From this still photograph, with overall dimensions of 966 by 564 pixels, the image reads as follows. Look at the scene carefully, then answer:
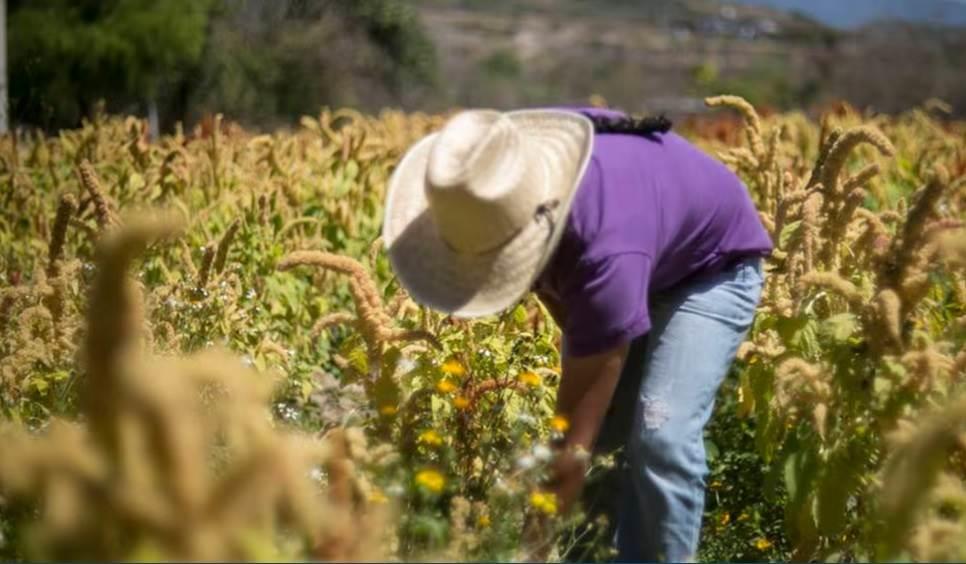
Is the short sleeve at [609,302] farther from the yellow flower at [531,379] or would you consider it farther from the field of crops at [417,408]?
the yellow flower at [531,379]

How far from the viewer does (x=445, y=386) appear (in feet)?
12.4

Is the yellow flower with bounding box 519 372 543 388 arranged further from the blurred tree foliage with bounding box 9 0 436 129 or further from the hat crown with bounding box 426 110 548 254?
the blurred tree foliage with bounding box 9 0 436 129

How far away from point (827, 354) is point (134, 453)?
2.06m

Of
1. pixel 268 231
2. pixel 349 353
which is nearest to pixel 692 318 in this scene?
pixel 349 353

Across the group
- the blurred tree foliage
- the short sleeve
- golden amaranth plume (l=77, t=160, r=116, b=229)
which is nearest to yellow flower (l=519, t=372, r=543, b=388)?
the short sleeve

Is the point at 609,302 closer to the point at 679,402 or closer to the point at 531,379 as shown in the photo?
the point at 679,402

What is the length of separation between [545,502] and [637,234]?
570 millimetres

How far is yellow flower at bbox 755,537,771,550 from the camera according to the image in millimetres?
4500

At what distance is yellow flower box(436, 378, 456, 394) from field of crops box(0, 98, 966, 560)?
0.10 ft

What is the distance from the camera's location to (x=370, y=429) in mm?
4031

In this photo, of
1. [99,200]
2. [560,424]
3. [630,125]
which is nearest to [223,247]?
[99,200]

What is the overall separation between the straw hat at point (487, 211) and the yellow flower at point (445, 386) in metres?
0.38

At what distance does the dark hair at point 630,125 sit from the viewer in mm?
3535

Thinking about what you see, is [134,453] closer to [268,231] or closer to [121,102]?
[268,231]
